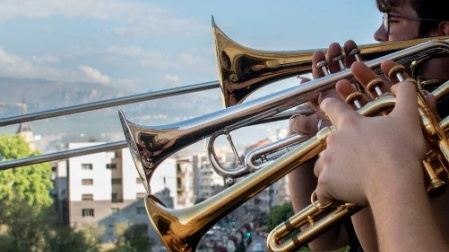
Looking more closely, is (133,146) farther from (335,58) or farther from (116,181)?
(116,181)

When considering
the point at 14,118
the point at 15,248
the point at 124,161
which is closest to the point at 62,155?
the point at 14,118

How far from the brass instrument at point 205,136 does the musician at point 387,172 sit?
0.89 feet

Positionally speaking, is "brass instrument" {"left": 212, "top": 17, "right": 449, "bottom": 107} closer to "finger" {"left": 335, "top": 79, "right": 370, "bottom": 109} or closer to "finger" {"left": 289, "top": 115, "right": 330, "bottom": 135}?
"finger" {"left": 289, "top": 115, "right": 330, "bottom": 135}

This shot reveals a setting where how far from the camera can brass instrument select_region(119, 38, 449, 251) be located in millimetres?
1525

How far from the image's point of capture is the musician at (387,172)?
111cm

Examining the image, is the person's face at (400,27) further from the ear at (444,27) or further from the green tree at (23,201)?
the green tree at (23,201)

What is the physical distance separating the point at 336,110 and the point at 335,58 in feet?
2.11

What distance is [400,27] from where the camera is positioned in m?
2.05

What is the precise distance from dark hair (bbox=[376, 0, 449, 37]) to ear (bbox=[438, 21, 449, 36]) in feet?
0.04

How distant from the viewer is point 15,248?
98.8 ft

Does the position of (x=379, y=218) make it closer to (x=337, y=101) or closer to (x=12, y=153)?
(x=337, y=101)

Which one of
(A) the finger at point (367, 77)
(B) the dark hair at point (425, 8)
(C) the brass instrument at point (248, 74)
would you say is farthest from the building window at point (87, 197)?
(A) the finger at point (367, 77)

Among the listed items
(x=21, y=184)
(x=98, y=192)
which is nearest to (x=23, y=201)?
(x=21, y=184)

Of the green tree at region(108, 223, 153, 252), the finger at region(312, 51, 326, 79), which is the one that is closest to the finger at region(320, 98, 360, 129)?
the finger at region(312, 51, 326, 79)
